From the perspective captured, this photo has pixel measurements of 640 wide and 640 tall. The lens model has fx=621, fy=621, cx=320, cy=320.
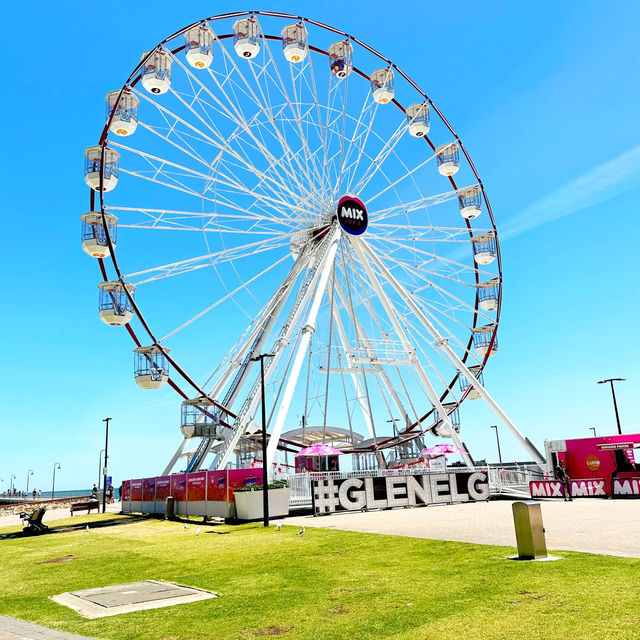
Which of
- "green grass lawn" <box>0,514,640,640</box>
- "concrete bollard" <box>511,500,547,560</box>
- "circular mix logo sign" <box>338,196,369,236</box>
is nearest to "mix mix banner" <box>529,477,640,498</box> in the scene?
"circular mix logo sign" <box>338,196,369,236</box>

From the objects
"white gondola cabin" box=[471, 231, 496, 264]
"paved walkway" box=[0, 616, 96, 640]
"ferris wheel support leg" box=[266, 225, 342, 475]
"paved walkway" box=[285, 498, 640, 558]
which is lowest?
"paved walkway" box=[0, 616, 96, 640]

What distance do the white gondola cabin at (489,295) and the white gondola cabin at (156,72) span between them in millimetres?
17918

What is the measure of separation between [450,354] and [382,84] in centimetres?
1290

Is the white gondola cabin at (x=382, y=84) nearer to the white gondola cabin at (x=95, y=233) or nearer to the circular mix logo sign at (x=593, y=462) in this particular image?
the white gondola cabin at (x=95, y=233)

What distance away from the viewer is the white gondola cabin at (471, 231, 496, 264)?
31.6 meters

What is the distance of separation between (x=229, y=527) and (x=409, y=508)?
7.34 metres

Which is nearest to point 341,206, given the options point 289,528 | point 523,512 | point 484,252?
point 484,252

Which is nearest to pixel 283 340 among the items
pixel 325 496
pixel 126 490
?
pixel 325 496

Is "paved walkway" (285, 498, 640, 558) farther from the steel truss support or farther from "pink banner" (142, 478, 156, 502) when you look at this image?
"pink banner" (142, 478, 156, 502)

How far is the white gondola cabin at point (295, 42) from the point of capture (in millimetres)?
26192

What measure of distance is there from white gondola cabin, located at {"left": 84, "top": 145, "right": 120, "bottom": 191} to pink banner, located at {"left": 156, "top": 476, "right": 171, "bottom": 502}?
12941 mm

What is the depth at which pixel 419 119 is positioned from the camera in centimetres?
3027

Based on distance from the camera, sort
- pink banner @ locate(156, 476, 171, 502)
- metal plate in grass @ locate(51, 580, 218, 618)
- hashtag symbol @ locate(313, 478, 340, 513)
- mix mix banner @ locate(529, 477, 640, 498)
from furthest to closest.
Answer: pink banner @ locate(156, 476, 171, 502)
mix mix banner @ locate(529, 477, 640, 498)
hashtag symbol @ locate(313, 478, 340, 513)
metal plate in grass @ locate(51, 580, 218, 618)

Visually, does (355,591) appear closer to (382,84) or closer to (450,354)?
(450,354)
